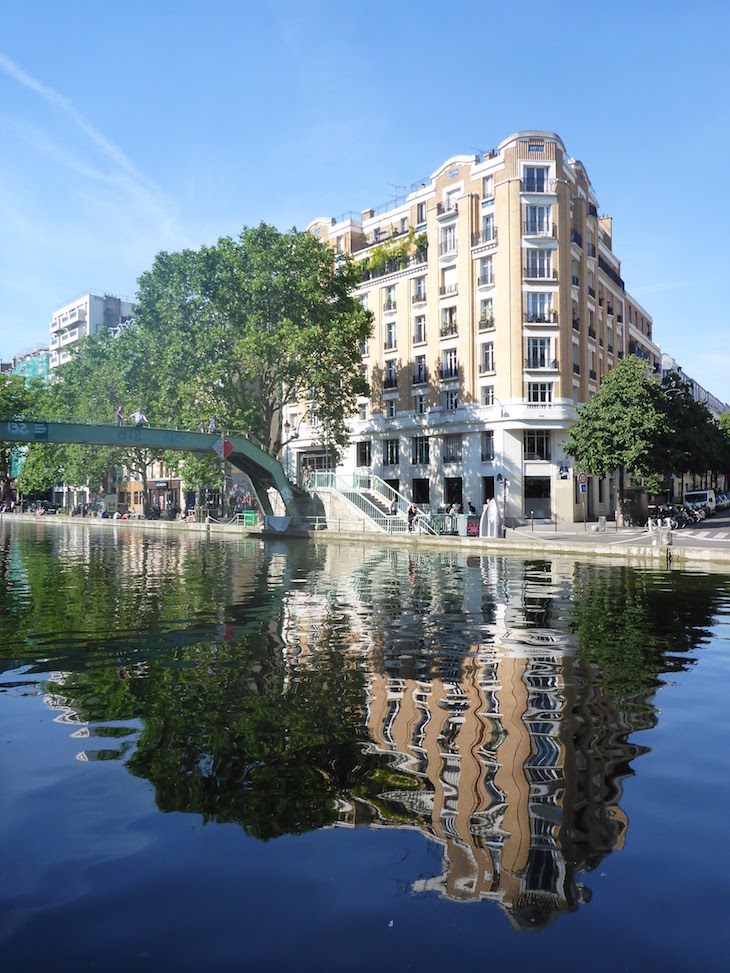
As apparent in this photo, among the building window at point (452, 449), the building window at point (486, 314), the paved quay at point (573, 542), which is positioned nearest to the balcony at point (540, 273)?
the building window at point (486, 314)

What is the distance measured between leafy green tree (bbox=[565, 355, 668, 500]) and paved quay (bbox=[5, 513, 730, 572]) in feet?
10.3

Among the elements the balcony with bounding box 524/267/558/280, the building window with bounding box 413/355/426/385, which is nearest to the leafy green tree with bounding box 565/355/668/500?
the balcony with bounding box 524/267/558/280

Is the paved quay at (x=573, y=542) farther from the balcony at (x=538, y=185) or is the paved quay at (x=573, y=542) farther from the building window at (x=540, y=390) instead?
the balcony at (x=538, y=185)

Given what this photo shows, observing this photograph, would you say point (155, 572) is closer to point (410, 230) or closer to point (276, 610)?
point (276, 610)

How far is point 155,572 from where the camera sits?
Answer: 18859 millimetres

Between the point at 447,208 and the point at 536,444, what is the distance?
53.0 feet

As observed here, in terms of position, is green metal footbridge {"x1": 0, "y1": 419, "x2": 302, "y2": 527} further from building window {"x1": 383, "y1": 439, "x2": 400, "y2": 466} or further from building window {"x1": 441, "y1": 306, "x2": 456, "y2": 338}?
building window {"x1": 441, "y1": 306, "x2": 456, "y2": 338}

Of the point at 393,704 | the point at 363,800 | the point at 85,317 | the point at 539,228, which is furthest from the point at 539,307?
the point at 85,317

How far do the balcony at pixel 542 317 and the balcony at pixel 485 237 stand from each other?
15.6ft

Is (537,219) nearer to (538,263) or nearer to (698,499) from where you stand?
(538,263)

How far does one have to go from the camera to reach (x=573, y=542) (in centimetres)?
2577

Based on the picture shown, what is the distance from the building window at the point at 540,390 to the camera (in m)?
42.8

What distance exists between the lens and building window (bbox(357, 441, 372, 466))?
52219mm

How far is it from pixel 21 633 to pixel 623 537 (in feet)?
83.7
